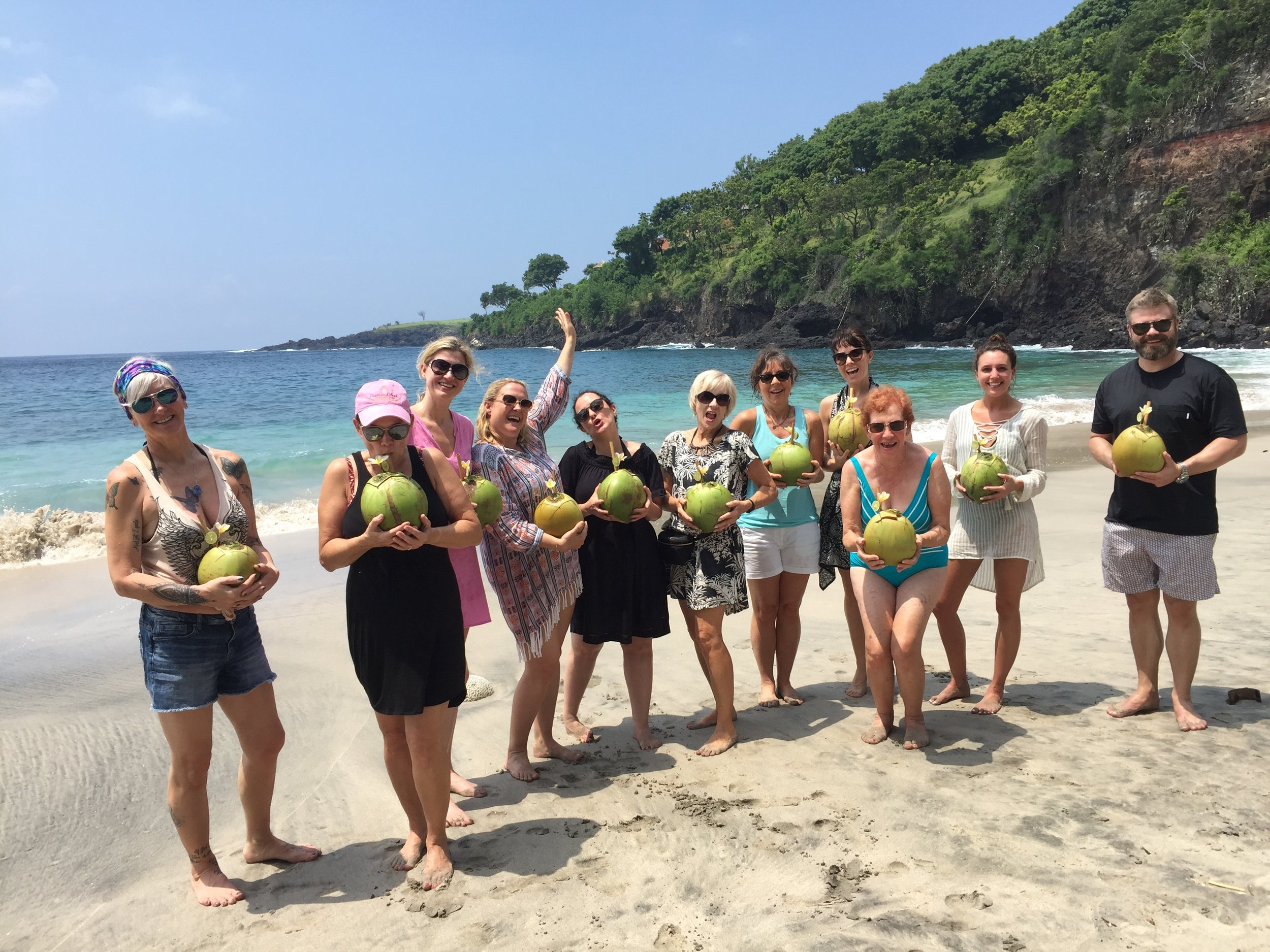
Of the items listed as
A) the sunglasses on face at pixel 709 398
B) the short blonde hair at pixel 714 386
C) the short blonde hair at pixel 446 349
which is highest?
the short blonde hair at pixel 446 349

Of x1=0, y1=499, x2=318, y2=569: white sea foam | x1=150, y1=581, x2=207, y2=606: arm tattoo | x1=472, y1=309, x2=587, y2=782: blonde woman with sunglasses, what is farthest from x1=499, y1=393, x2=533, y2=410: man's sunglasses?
x1=0, y1=499, x2=318, y2=569: white sea foam

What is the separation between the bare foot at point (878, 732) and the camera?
192 inches

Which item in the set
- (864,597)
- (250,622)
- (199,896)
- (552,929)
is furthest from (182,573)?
(864,597)

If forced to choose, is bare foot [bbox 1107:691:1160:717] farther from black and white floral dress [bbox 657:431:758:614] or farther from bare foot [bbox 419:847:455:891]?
bare foot [bbox 419:847:455:891]

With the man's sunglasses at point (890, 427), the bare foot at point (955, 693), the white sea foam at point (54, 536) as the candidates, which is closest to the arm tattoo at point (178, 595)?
the man's sunglasses at point (890, 427)

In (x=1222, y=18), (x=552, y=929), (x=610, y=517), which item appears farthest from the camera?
(x=1222, y=18)

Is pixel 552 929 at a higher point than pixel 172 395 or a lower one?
lower

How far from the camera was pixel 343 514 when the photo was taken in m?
3.59

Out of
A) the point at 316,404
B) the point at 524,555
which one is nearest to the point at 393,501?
the point at 524,555

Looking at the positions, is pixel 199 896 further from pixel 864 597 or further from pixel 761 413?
pixel 761 413

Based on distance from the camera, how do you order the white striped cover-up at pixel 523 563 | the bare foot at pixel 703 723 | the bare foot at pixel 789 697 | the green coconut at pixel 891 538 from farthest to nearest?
1. the bare foot at pixel 789 697
2. the bare foot at pixel 703 723
3. the white striped cover-up at pixel 523 563
4. the green coconut at pixel 891 538

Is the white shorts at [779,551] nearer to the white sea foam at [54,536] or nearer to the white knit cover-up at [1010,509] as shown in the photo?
the white knit cover-up at [1010,509]

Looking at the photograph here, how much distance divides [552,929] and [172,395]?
2.61m

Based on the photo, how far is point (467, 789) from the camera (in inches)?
183
